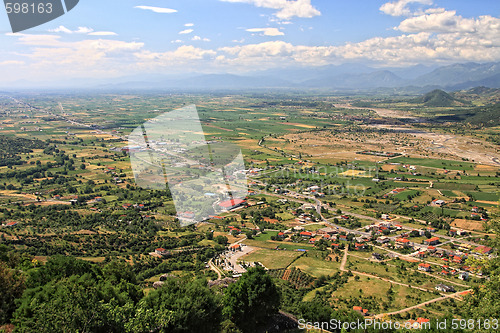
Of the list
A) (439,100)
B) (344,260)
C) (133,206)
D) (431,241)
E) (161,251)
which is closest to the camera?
(344,260)

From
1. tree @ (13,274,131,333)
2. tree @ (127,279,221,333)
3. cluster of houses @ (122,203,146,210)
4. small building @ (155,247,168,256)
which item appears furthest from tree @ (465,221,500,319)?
cluster of houses @ (122,203,146,210)

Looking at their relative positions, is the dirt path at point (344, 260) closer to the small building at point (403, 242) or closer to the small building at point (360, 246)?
the small building at point (360, 246)

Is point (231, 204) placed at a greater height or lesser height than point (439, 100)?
lesser

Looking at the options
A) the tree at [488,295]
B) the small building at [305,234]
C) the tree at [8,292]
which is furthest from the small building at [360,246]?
the tree at [8,292]

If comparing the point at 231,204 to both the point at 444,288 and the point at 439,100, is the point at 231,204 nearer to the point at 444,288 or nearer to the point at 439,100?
the point at 444,288

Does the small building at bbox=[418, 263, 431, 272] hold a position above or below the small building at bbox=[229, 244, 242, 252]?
below

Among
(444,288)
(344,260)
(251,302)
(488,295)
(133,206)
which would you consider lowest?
(344,260)

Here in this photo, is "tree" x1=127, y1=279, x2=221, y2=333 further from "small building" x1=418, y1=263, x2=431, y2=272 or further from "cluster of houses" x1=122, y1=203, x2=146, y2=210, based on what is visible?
"cluster of houses" x1=122, y1=203, x2=146, y2=210

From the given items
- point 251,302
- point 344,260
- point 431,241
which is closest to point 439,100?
point 431,241
